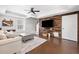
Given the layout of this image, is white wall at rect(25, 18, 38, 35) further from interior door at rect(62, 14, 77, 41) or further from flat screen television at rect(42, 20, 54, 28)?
interior door at rect(62, 14, 77, 41)

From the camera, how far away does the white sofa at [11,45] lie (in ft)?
8.79

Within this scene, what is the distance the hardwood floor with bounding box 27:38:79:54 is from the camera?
2955 millimetres

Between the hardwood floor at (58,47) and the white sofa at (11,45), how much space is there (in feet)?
1.40

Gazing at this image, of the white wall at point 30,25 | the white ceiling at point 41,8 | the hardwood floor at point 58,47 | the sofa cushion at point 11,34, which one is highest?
the white ceiling at point 41,8

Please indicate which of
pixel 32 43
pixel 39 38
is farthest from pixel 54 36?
pixel 32 43

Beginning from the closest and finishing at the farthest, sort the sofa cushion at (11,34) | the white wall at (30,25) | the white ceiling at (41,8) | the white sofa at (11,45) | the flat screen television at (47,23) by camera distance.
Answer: the white sofa at (11,45), the white ceiling at (41,8), the sofa cushion at (11,34), the white wall at (30,25), the flat screen television at (47,23)

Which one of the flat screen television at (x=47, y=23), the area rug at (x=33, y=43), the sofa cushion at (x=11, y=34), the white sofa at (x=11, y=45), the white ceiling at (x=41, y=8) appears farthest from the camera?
the area rug at (x=33, y=43)

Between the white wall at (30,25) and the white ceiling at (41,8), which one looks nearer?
the white ceiling at (41,8)

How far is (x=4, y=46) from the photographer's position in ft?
8.81

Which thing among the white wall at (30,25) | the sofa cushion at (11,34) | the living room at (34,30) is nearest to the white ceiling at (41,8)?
the living room at (34,30)

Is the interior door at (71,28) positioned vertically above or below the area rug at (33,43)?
above

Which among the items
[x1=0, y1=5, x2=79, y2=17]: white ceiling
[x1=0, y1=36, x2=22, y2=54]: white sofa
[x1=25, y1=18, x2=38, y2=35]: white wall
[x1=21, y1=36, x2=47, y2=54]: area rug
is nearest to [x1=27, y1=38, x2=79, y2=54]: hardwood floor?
[x1=21, y1=36, x2=47, y2=54]: area rug

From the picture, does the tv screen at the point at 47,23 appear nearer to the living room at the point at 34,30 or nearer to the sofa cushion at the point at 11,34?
the living room at the point at 34,30
